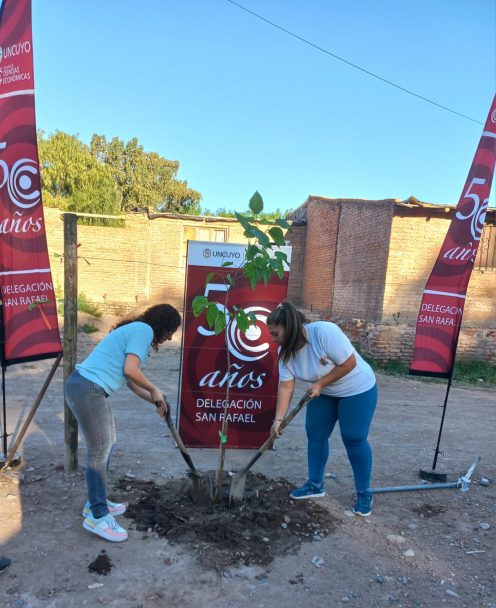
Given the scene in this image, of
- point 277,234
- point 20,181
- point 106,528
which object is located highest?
point 20,181

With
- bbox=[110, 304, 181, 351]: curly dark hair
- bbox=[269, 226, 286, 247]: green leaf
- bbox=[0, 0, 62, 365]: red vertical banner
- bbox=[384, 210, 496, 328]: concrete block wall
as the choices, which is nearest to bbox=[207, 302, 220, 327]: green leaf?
bbox=[110, 304, 181, 351]: curly dark hair

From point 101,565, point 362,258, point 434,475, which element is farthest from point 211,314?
point 362,258

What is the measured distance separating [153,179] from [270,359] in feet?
97.0

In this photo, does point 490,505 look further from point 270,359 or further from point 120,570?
point 120,570

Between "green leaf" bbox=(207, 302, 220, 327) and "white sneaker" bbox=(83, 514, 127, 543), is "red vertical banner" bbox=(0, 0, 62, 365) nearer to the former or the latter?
"white sneaker" bbox=(83, 514, 127, 543)

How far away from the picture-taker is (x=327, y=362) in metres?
3.03

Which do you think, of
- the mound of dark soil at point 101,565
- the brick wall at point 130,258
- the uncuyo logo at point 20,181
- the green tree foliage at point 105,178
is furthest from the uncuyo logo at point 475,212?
the green tree foliage at point 105,178

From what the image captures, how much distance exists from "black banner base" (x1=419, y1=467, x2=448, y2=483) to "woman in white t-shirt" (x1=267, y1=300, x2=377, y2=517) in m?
1.08

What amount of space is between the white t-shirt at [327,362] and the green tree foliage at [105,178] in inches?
728

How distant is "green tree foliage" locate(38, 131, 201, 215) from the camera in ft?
75.9

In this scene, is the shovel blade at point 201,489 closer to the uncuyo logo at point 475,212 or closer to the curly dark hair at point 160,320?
the curly dark hair at point 160,320

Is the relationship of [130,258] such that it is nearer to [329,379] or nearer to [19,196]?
[19,196]

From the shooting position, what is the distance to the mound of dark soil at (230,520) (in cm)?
268

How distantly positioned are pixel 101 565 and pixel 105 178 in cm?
2426
